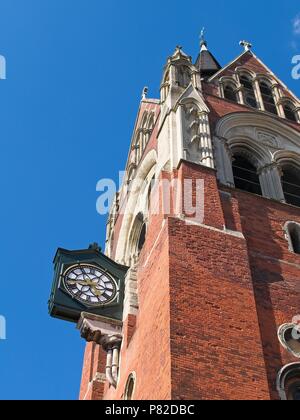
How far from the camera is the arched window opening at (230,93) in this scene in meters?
22.8

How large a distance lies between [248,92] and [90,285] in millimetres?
11347

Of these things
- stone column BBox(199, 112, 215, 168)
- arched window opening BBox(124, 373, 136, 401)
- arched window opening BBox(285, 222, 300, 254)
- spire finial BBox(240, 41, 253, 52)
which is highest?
spire finial BBox(240, 41, 253, 52)

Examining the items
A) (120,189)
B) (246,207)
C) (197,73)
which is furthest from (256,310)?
(120,189)

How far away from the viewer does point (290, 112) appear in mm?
23984

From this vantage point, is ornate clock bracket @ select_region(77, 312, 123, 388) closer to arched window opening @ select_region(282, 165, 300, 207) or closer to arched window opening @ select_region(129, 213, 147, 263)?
arched window opening @ select_region(129, 213, 147, 263)

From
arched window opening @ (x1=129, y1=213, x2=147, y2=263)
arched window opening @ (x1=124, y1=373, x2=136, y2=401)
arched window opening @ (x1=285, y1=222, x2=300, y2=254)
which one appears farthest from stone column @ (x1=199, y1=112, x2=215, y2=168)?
arched window opening @ (x1=124, y1=373, x2=136, y2=401)

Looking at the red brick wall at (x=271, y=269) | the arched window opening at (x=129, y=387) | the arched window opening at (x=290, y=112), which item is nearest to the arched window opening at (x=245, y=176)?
the red brick wall at (x=271, y=269)

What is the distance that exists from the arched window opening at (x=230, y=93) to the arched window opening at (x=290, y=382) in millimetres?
12135

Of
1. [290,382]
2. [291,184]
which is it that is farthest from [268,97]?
[290,382]

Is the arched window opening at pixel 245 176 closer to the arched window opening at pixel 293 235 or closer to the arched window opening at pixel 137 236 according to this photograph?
the arched window opening at pixel 293 235

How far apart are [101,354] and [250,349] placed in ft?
24.2

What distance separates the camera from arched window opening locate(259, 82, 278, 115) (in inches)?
926

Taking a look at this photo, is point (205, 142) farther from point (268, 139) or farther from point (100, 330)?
point (100, 330)

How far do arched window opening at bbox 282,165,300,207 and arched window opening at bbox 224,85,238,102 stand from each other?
362 centimetres
